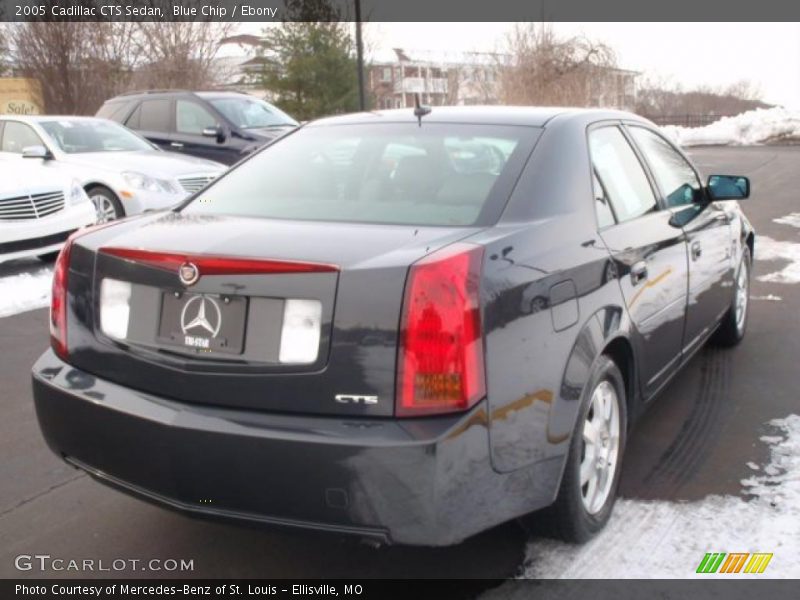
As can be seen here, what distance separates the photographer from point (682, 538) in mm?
3092

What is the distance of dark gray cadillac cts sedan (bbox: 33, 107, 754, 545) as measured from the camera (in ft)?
7.83

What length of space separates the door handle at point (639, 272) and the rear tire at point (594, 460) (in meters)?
0.37

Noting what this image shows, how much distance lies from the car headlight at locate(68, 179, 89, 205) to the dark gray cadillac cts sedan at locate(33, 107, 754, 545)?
5.60 metres

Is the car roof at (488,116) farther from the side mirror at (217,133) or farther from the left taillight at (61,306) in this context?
the side mirror at (217,133)

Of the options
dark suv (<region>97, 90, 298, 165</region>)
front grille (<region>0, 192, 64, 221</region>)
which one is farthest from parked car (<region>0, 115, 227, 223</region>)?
dark suv (<region>97, 90, 298, 165</region>)

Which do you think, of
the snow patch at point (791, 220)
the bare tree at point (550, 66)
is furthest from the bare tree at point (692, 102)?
the snow patch at point (791, 220)

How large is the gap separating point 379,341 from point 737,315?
12.2 ft

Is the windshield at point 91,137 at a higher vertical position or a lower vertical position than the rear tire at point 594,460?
higher

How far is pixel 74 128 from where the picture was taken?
10.6 m

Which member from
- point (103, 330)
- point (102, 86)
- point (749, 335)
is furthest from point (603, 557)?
point (102, 86)

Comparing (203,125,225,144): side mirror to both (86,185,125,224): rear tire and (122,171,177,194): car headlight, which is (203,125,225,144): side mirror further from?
(86,185,125,224): rear tire

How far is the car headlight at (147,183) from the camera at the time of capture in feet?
31.0

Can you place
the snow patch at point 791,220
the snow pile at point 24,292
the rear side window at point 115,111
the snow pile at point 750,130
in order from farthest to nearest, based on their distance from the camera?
1. the snow pile at point 750,130
2. the rear side window at point 115,111
3. the snow patch at point 791,220
4. the snow pile at point 24,292

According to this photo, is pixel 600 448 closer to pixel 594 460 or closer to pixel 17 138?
pixel 594 460
